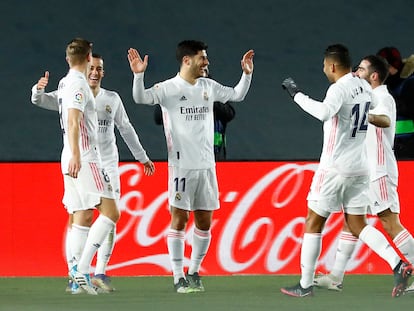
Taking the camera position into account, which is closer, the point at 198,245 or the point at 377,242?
the point at 377,242

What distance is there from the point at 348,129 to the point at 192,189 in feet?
3.58

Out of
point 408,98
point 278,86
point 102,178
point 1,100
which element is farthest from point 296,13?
point 102,178

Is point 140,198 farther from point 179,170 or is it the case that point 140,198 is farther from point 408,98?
point 408,98

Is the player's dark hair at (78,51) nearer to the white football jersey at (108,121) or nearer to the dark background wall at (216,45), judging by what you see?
the white football jersey at (108,121)

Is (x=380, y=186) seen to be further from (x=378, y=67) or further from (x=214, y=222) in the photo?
(x=214, y=222)

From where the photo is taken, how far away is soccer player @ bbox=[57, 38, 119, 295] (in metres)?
8.41

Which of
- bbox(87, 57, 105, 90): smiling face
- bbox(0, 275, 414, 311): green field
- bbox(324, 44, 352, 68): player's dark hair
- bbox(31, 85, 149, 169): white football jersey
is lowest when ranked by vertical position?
bbox(0, 275, 414, 311): green field

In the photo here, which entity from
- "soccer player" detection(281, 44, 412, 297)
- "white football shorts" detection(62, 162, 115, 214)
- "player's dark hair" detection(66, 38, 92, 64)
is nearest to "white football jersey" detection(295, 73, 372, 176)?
"soccer player" detection(281, 44, 412, 297)

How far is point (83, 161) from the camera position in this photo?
8.58m

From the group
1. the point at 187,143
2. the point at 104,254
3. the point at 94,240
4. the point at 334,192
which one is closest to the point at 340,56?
the point at 334,192

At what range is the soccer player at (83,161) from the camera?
841cm

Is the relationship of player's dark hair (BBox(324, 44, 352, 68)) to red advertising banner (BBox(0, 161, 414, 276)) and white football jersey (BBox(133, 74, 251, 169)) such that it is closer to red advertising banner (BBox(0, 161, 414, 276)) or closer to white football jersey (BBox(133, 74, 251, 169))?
white football jersey (BBox(133, 74, 251, 169))

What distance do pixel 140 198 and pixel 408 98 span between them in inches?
79.1

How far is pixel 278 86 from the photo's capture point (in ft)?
47.5
